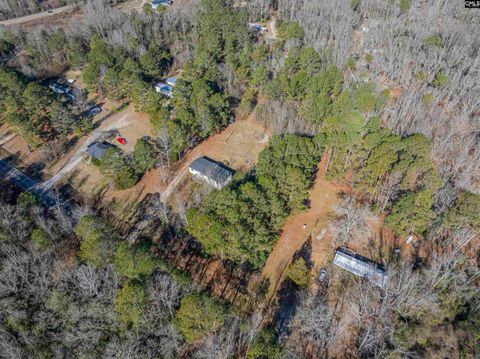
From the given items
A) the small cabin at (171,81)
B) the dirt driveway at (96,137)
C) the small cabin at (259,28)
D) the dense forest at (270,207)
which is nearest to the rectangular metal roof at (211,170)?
the dense forest at (270,207)

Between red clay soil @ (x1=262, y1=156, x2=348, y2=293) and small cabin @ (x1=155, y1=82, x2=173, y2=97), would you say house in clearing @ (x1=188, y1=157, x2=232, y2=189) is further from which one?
small cabin @ (x1=155, y1=82, x2=173, y2=97)

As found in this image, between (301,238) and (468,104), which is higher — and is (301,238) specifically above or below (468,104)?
below

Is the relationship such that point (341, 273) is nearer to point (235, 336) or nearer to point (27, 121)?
point (235, 336)

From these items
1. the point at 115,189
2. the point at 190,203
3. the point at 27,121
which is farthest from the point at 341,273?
the point at 27,121

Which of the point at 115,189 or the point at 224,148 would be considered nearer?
the point at 115,189

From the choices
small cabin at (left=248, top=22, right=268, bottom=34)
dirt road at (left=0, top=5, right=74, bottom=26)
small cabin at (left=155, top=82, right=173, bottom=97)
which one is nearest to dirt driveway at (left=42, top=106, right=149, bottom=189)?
small cabin at (left=155, top=82, right=173, bottom=97)

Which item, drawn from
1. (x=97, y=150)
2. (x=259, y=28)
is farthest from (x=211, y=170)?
(x=259, y=28)

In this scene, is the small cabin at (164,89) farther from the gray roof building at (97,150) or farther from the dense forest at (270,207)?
the gray roof building at (97,150)
